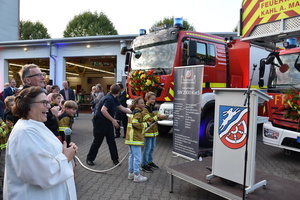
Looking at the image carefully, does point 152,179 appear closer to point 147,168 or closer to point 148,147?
point 147,168

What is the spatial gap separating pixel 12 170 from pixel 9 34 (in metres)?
25.3

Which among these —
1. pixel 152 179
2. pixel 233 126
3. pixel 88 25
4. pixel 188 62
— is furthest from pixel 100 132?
pixel 88 25

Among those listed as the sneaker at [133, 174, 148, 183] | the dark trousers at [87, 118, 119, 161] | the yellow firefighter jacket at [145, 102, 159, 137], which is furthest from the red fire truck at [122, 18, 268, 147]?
the sneaker at [133, 174, 148, 183]

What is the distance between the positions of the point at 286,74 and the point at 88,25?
3932 centimetres

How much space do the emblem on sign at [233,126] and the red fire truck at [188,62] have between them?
275cm

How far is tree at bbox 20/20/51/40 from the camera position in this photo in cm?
4100

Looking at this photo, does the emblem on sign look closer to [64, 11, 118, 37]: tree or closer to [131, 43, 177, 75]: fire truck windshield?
[131, 43, 177, 75]: fire truck windshield

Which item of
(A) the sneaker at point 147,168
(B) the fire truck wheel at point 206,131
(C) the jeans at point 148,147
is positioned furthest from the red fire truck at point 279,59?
(A) the sneaker at point 147,168

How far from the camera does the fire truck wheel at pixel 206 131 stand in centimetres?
626

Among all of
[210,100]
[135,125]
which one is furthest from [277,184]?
[210,100]

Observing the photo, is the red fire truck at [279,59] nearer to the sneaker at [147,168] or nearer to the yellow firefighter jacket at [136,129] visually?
the yellow firefighter jacket at [136,129]

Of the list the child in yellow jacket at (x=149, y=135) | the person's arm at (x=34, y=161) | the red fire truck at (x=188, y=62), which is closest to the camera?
the person's arm at (x=34, y=161)

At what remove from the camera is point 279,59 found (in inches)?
236

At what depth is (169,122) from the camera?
5.99 metres
